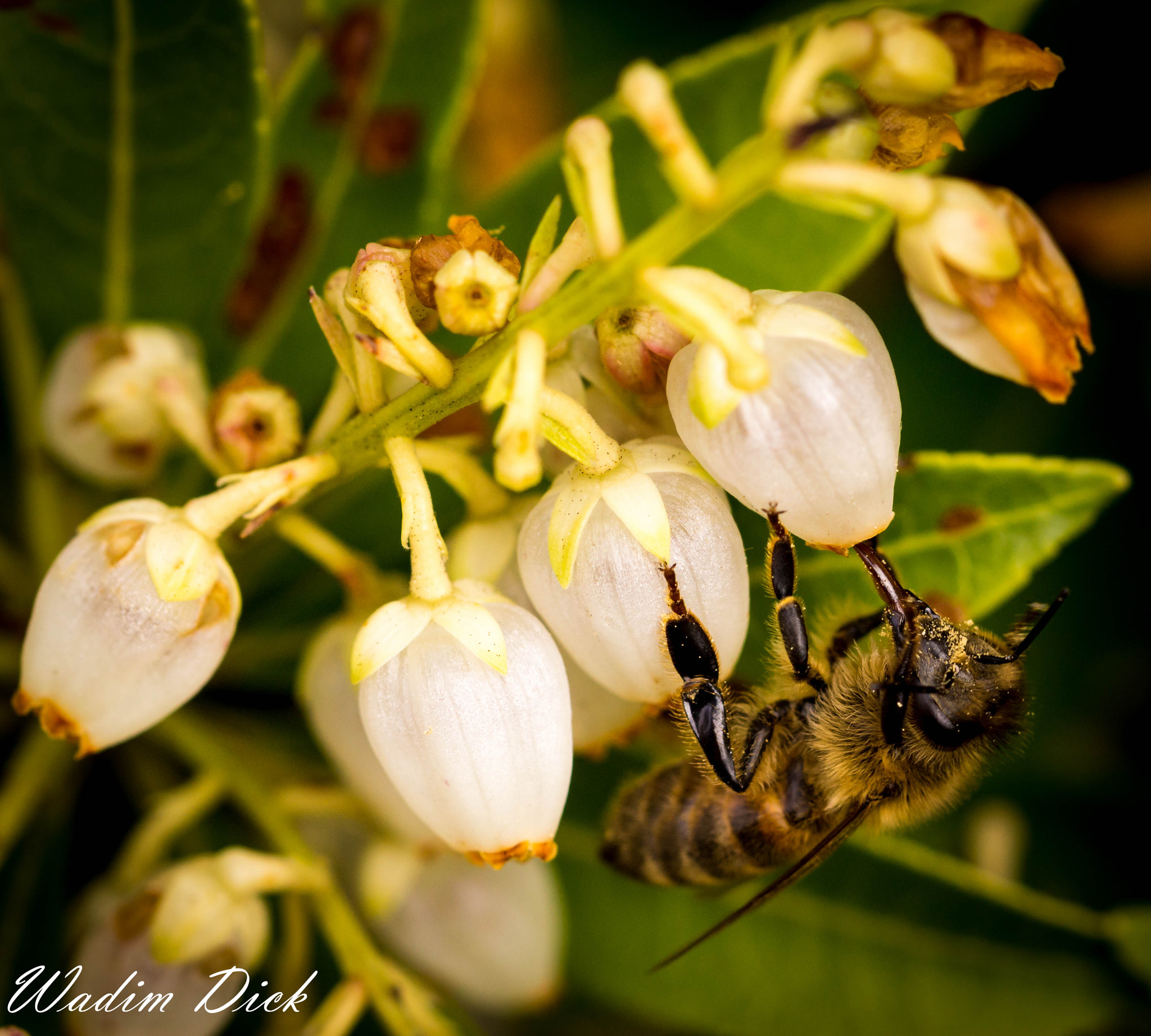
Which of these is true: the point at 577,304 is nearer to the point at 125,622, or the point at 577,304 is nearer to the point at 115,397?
the point at 125,622

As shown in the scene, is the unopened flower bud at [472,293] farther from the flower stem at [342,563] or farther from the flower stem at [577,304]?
the flower stem at [342,563]

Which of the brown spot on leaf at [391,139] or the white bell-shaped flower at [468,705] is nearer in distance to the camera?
the white bell-shaped flower at [468,705]

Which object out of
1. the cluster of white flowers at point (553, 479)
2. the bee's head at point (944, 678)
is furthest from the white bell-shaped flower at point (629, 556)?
the bee's head at point (944, 678)

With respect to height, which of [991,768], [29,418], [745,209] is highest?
[29,418]

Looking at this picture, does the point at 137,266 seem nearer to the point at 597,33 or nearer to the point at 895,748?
the point at 895,748

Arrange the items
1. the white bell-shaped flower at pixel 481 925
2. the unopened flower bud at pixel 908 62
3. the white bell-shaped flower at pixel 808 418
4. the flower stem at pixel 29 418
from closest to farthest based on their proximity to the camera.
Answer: the unopened flower bud at pixel 908 62 < the white bell-shaped flower at pixel 808 418 < the white bell-shaped flower at pixel 481 925 < the flower stem at pixel 29 418

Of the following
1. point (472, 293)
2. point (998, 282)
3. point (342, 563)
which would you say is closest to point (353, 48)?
point (342, 563)
